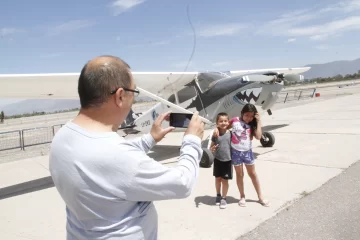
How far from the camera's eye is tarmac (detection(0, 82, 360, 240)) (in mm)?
3827

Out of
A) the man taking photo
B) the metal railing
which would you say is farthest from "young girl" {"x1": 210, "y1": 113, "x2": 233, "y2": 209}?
the metal railing

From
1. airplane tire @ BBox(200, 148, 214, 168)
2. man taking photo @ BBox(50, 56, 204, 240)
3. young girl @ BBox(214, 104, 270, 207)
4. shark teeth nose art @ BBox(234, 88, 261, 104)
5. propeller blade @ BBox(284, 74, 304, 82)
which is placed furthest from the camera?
propeller blade @ BBox(284, 74, 304, 82)

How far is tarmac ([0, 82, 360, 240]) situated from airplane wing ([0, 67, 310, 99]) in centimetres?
211

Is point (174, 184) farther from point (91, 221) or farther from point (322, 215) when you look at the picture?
point (322, 215)

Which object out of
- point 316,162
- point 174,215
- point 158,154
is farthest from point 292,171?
point 158,154

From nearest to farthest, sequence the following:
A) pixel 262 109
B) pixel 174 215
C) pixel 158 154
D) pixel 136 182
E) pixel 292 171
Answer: pixel 136 182 < pixel 174 215 < pixel 292 171 < pixel 262 109 < pixel 158 154

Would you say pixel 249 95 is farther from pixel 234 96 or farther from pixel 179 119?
pixel 179 119

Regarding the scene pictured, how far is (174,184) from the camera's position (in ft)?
4.10

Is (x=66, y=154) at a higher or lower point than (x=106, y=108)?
lower

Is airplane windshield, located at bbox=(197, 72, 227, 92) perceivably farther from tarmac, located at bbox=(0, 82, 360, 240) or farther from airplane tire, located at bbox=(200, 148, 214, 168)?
airplane tire, located at bbox=(200, 148, 214, 168)

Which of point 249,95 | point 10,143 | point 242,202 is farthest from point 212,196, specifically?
point 10,143

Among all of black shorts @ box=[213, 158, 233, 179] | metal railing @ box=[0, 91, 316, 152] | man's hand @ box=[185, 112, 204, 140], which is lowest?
metal railing @ box=[0, 91, 316, 152]

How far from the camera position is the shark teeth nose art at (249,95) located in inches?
297

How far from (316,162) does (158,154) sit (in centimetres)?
467
